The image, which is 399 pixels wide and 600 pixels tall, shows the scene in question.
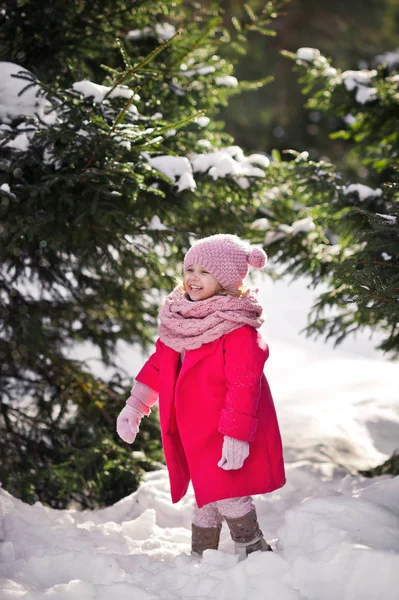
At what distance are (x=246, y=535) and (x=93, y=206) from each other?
6.22 ft

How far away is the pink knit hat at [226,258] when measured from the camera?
295cm

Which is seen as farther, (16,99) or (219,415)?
(16,99)

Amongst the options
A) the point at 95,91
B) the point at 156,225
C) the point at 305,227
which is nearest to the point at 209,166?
the point at 156,225

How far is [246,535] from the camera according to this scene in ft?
9.45

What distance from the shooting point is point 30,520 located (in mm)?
3430

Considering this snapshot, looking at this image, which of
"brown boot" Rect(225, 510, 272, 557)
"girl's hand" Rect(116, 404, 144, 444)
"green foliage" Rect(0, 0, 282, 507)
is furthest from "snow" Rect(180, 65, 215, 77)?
"brown boot" Rect(225, 510, 272, 557)

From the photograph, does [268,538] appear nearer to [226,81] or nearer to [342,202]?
[342,202]

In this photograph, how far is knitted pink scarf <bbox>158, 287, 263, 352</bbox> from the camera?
2.90m

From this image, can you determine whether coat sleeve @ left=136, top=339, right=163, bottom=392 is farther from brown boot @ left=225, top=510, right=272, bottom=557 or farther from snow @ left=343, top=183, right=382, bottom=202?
snow @ left=343, top=183, right=382, bottom=202

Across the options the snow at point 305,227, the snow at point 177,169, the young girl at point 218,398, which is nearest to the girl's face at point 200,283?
the young girl at point 218,398

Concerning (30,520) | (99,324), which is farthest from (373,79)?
(30,520)

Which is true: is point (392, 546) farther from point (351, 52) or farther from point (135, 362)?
point (351, 52)

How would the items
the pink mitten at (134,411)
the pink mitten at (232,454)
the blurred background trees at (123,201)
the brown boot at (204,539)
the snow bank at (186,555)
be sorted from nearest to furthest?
the snow bank at (186,555) < the pink mitten at (232,454) < the brown boot at (204,539) < the pink mitten at (134,411) < the blurred background trees at (123,201)

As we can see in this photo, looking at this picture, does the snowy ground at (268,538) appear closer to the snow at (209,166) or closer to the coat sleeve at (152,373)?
the coat sleeve at (152,373)
